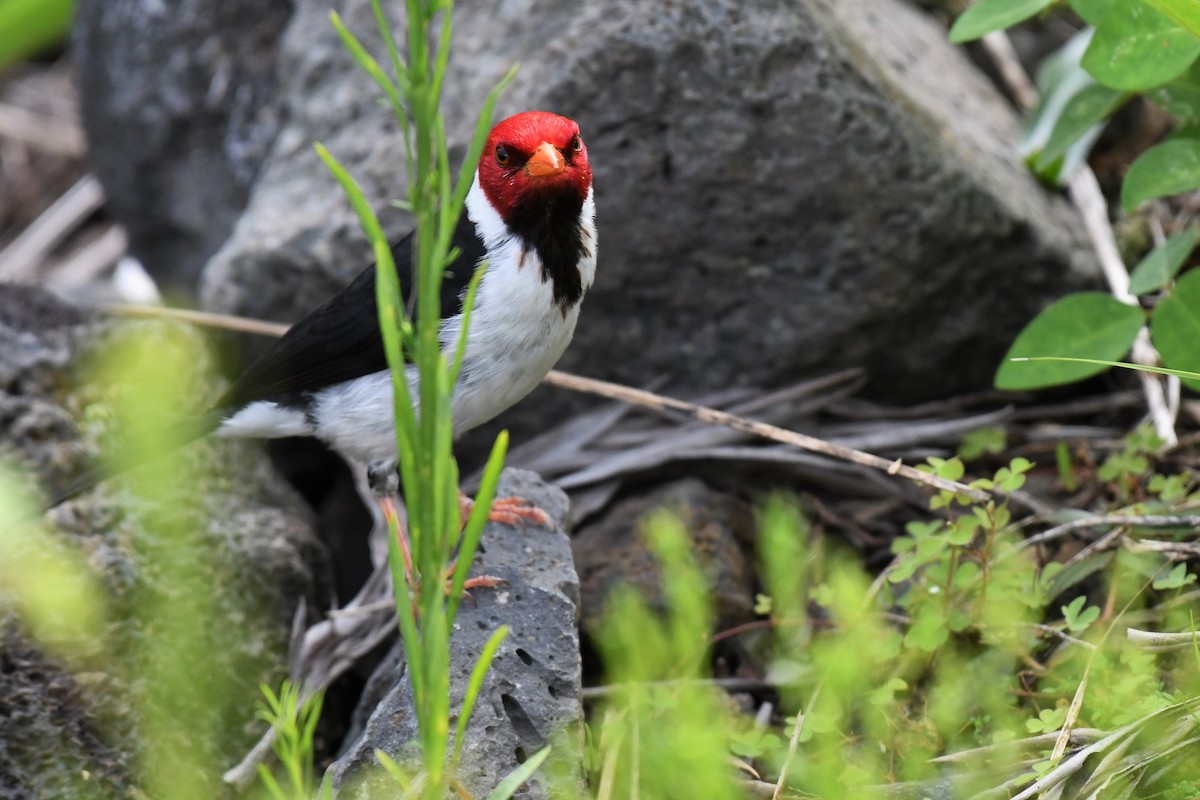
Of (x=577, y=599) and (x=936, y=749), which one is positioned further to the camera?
(x=577, y=599)

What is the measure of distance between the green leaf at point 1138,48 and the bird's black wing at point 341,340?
151cm

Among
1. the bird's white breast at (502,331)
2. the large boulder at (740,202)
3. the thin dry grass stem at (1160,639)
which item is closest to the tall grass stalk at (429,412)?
the bird's white breast at (502,331)

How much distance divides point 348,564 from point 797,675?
163 centimetres

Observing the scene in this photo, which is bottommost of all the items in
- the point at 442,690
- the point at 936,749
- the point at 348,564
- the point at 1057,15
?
the point at 348,564

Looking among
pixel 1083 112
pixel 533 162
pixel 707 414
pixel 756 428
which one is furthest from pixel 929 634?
pixel 1083 112

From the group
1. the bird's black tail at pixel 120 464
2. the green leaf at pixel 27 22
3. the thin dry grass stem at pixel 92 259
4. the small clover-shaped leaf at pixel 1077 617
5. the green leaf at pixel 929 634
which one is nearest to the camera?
the small clover-shaped leaf at pixel 1077 617

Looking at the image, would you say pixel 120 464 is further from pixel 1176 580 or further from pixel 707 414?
pixel 1176 580

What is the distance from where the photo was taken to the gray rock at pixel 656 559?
3309 millimetres

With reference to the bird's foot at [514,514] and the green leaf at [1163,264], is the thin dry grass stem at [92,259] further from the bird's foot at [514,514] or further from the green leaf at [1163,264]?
the green leaf at [1163,264]

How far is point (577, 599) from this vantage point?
2910 millimetres

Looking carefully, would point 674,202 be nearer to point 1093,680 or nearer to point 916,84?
point 916,84

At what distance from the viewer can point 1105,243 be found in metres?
4.03

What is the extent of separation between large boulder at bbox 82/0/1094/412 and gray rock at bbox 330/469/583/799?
116cm

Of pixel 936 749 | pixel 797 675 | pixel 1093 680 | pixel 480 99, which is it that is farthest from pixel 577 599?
pixel 480 99
